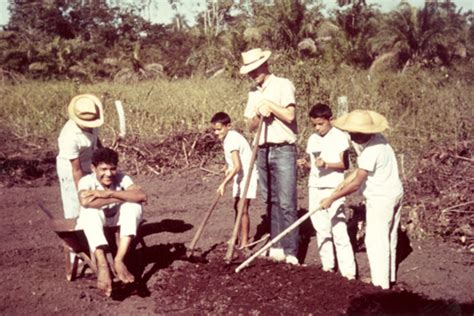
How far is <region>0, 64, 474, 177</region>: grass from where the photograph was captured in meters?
9.44

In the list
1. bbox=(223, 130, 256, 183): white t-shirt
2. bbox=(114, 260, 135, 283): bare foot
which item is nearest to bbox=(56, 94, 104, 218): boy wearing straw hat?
bbox=(114, 260, 135, 283): bare foot

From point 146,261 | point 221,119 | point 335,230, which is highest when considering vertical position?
point 221,119

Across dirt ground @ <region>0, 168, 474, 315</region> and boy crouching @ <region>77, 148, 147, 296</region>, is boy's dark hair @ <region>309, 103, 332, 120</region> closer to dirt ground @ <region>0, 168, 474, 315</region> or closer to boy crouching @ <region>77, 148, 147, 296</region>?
dirt ground @ <region>0, 168, 474, 315</region>

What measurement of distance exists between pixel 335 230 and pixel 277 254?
704mm

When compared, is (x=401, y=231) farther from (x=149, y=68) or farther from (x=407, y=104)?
(x=149, y=68)

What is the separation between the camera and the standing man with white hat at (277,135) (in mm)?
4562

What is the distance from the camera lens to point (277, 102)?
4605 mm

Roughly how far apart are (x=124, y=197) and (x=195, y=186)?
4081 millimetres

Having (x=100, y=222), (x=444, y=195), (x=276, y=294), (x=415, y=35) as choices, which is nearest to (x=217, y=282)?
(x=276, y=294)

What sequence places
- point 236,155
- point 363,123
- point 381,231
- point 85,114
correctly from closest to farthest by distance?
point 363,123 → point 381,231 → point 85,114 → point 236,155

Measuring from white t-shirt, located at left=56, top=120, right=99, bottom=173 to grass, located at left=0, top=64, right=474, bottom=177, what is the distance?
197 inches

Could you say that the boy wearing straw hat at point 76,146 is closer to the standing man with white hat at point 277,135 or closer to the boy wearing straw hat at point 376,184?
the standing man with white hat at point 277,135

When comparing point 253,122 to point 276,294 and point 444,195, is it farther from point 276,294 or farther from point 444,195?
point 444,195

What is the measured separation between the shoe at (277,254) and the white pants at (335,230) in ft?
1.40
